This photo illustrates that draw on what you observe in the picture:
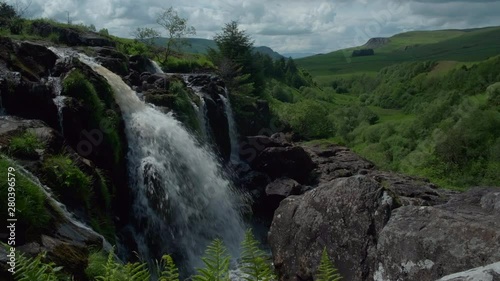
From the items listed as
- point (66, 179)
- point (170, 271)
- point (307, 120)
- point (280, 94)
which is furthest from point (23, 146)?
point (280, 94)

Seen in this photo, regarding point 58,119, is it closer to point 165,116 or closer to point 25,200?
point 165,116

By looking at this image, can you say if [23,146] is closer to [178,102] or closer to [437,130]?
[178,102]

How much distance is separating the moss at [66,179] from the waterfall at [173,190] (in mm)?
5826

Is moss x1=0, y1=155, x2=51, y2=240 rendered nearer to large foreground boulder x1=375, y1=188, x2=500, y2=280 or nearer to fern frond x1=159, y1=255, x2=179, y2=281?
fern frond x1=159, y1=255, x2=179, y2=281

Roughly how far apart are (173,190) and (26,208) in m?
13.1

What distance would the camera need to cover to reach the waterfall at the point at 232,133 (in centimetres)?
4044

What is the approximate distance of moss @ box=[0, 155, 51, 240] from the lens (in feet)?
32.1

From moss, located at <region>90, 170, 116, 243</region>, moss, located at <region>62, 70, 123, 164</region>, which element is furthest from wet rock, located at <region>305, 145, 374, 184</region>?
moss, located at <region>90, 170, 116, 243</region>

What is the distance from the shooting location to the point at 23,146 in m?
14.8

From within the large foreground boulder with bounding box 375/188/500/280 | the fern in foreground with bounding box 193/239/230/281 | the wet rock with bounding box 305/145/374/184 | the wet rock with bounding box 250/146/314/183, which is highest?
the fern in foreground with bounding box 193/239/230/281

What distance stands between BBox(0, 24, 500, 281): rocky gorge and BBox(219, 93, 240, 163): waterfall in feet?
25.3

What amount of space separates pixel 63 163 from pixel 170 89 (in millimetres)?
19604

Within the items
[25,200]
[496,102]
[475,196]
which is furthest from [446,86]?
[25,200]

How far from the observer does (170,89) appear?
114 ft
